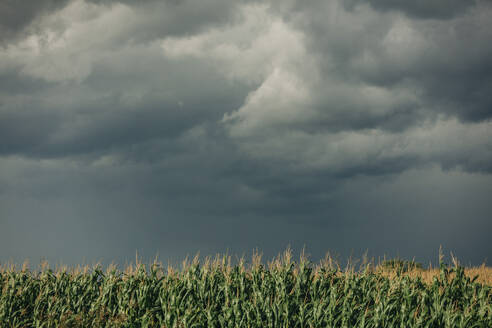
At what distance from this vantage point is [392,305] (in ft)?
51.2

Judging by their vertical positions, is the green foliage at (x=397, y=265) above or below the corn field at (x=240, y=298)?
above

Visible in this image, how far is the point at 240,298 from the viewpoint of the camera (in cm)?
1623

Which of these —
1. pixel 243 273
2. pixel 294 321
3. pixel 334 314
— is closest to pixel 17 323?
pixel 243 273

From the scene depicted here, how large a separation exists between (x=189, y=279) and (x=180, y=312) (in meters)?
2.10

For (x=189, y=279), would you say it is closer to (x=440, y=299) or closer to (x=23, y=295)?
(x=23, y=295)

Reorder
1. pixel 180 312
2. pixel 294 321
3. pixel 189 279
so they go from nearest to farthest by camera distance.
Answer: pixel 294 321 < pixel 180 312 < pixel 189 279

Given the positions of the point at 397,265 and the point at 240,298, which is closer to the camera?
the point at 240,298

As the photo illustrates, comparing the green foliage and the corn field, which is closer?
the corn field

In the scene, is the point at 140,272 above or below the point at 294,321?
above

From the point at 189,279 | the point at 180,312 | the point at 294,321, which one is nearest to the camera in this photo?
the point at 294,321

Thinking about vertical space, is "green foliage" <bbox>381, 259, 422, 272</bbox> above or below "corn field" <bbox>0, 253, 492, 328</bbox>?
above

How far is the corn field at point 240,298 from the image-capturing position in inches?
593

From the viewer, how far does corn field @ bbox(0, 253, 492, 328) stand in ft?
49.4

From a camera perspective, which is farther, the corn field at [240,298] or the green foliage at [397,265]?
the green foliage at [397,265]
